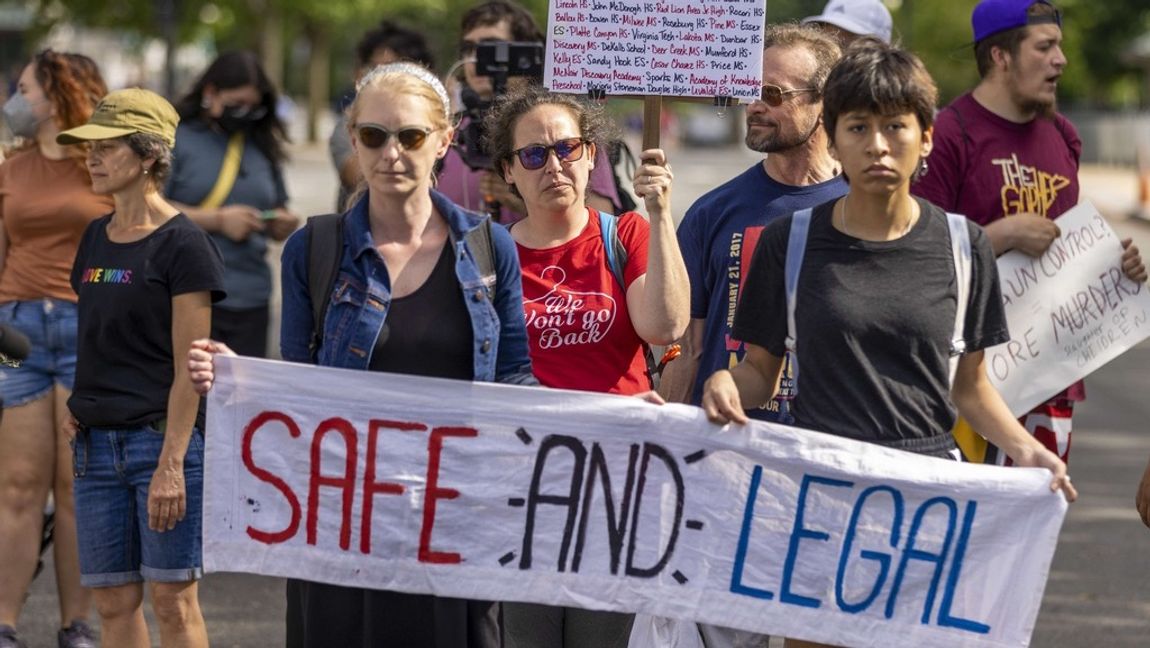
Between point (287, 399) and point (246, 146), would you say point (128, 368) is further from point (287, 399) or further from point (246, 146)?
point (246, 146)

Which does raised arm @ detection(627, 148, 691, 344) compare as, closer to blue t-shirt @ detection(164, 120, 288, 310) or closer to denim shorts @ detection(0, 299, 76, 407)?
denim shorts @ detection(0, 299, 76, 407)

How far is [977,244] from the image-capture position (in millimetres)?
4082

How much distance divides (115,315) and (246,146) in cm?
264

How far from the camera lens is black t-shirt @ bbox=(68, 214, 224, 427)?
5.17m

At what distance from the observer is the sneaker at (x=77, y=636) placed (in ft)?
20.6

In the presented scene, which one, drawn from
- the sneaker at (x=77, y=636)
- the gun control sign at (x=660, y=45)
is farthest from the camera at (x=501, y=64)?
the sneaker at (x=77, y=636)

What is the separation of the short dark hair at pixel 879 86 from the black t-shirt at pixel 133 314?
199 cm

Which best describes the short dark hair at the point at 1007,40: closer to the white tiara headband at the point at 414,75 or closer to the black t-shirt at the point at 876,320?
Result: the black t-shirt at the point at 876,320

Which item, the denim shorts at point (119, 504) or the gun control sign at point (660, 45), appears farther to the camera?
the denim shorts at point (119, 504)

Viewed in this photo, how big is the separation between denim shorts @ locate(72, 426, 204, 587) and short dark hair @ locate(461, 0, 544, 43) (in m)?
2.75

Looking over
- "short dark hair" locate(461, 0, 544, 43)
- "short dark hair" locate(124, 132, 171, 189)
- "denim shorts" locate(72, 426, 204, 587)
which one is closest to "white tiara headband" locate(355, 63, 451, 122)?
"short dark hair" locate(124, 132, 171, 189)

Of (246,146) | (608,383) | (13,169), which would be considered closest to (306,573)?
(608,383)

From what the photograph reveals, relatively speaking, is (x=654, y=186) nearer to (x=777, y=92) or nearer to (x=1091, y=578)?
(x=777, y=92)

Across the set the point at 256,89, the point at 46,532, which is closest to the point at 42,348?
the point at 46,532
